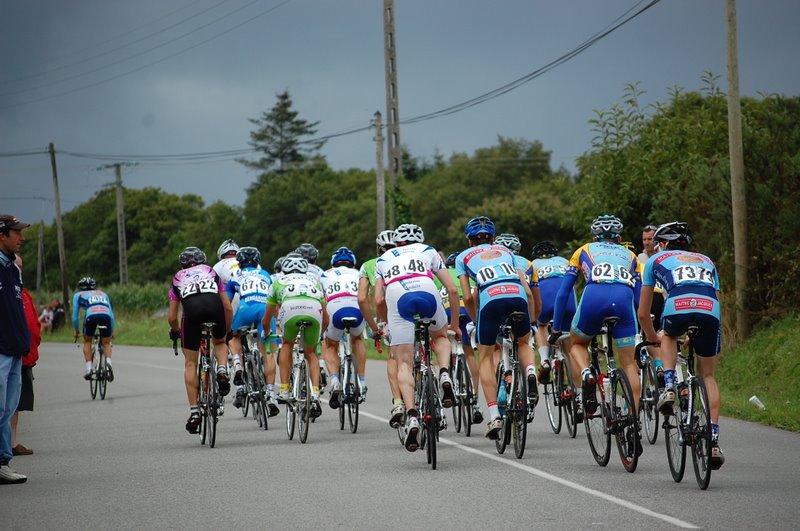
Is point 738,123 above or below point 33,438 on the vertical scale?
above

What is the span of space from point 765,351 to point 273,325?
764cm

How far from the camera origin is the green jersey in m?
14.9

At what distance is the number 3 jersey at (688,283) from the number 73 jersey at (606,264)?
3.57 feet

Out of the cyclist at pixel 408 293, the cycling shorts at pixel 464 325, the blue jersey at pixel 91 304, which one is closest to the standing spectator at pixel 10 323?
the cyclist at pixel 408 293

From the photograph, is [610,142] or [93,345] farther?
[610,142]

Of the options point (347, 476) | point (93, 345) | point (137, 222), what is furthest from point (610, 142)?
point (137, 222)

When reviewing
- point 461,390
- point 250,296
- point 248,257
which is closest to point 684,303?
point 461,390

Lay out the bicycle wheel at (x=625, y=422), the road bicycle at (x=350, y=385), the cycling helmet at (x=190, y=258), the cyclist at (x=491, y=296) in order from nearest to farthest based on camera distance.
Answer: the bicycle wheel at (x=625, y=422) < the cyclist at (x=491, y=296) < the cycling helmet at (x=190, y=258) < the road bicycle at (x=350, y=385)

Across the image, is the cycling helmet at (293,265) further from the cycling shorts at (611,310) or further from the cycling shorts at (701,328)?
the cycling shorts at (701,328)

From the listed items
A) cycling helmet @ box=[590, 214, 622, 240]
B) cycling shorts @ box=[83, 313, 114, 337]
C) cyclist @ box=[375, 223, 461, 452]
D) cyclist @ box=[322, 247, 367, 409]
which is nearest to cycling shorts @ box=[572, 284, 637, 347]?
cycling helmet @ box=[590, 214, 622, 240]

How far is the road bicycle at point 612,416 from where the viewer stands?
1066cm

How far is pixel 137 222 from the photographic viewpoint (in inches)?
4978

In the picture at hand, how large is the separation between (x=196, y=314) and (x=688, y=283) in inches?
239

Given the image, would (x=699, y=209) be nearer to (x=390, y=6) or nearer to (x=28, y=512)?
(x=390, y=6)
